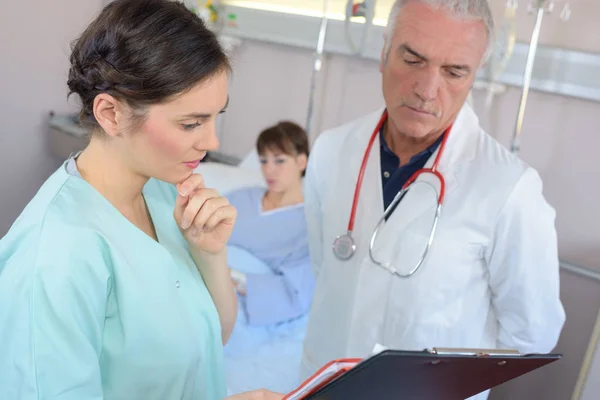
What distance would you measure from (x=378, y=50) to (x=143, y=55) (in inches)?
75.0

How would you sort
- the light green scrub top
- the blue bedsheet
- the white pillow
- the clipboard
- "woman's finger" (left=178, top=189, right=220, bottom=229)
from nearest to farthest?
1. the clipboard
2. the light green scrub top
3. "woman's finger" (left=178, top=189, right=220, bottom=229)
4. the blue bedsheet
5. the white pillow

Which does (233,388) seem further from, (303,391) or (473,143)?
(303,391)

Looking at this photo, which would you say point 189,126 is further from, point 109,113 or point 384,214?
point 384,214

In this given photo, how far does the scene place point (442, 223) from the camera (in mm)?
Answer: 1488

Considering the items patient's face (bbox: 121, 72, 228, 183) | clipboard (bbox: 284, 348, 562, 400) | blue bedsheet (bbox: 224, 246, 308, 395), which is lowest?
blue bedsheet (bbox: 224, 246, 308, 395)

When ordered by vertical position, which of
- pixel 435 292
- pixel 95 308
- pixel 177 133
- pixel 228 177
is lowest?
pixel 228 177

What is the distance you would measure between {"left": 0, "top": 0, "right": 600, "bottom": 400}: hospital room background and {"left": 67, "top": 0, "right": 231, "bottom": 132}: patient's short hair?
0.65 feet

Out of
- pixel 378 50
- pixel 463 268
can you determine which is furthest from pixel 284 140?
pixel 463 268

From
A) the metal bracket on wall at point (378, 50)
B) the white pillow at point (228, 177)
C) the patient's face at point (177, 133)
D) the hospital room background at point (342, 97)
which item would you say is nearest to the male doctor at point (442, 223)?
the hospital room background at point (342, 97)

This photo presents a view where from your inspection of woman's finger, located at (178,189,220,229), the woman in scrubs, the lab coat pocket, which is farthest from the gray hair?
woman's finger, located at (178,189,220,229)

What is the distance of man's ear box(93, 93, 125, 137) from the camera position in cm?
106

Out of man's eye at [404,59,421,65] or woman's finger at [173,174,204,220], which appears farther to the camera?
man's eye at [404,59,421,65]

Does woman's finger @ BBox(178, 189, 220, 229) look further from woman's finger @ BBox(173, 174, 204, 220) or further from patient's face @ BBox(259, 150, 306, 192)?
patient's face @ BBox(259, 150, 306, 192)

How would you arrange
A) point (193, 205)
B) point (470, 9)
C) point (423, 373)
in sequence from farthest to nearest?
point (470, 9) → point (193, 205) → point (423, 373)
